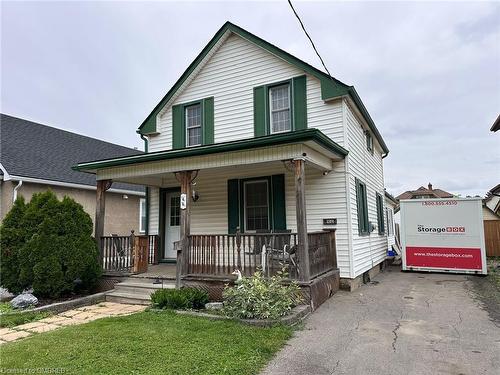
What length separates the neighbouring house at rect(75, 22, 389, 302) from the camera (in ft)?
22.7

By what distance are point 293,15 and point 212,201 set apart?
5546 millimetres

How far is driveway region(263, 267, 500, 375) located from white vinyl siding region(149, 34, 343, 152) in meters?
4.44

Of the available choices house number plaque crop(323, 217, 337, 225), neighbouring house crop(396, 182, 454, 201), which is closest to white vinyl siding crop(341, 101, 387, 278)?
house number plaque crop(323, 217, 337, 225)

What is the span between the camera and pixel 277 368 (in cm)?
373

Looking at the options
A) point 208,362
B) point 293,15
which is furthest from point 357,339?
point 293,15

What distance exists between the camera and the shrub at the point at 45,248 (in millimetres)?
6977

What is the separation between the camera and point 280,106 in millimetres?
9383

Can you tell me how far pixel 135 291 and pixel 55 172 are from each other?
8079 millimetres

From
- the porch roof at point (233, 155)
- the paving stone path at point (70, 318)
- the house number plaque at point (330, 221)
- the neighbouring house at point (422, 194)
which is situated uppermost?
the neighbouring house at point (422, 194)

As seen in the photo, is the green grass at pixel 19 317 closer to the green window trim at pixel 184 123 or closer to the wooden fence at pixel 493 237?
the green window trim at pixel 184 123

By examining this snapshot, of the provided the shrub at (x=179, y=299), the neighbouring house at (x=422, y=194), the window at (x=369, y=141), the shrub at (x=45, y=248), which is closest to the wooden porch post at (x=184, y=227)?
the shrub at (x=179, y=299)

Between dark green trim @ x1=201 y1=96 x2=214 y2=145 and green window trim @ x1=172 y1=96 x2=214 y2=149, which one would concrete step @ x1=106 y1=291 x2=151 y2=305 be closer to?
green window trim @ x1=172 y1=96 x2=214 y2=149

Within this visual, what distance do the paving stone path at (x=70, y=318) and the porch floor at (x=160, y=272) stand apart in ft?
3.18

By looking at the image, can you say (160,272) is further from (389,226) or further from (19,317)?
(389,226)
